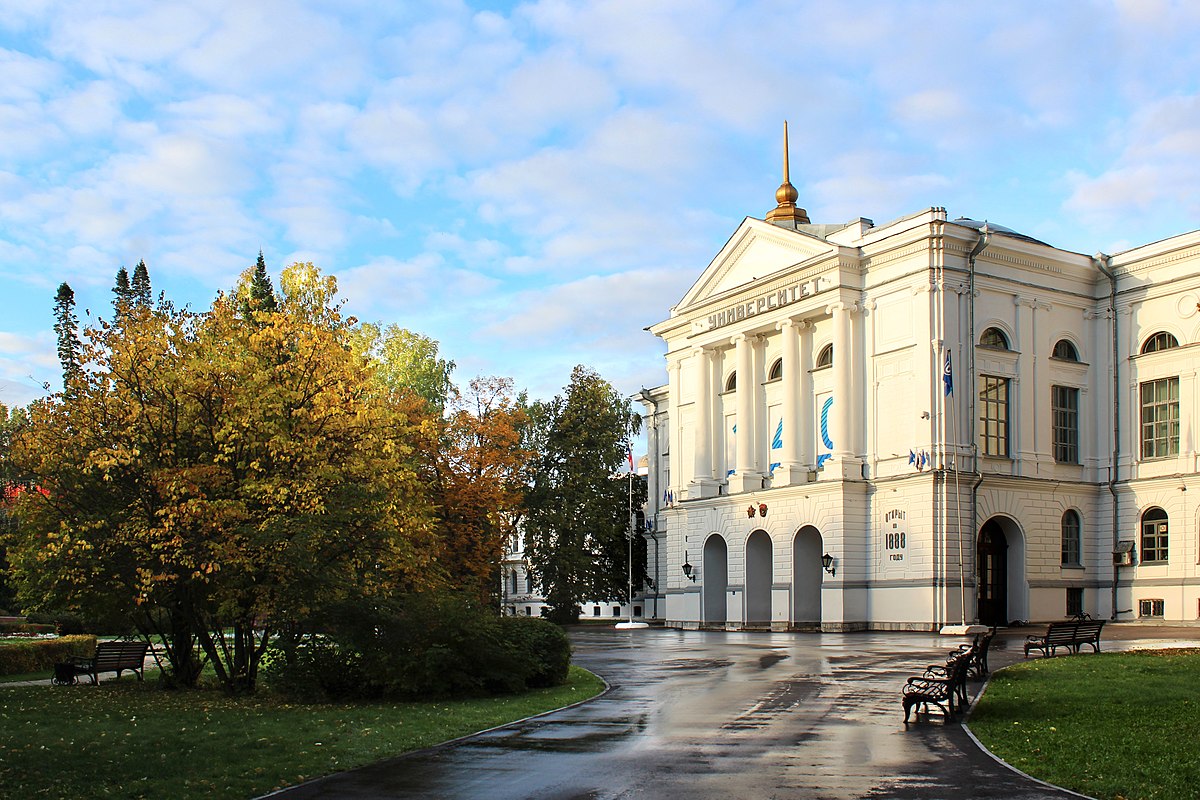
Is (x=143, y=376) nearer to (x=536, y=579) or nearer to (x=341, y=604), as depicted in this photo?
(x=341, y=604)

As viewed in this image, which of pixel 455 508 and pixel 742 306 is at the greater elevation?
pixel 742 306

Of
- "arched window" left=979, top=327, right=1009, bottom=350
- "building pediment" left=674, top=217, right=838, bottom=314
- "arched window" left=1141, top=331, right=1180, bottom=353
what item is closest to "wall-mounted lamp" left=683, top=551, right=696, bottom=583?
"building pediment" left=674, top=217, right=838, bottom=314

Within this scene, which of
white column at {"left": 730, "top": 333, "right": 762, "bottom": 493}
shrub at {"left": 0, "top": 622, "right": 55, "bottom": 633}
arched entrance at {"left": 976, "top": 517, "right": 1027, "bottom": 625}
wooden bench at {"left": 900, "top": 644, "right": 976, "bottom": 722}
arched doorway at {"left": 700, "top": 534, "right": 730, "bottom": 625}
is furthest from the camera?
arched doorway at {"left": 700, "top": 534, "right": 730, "bottom": 625}

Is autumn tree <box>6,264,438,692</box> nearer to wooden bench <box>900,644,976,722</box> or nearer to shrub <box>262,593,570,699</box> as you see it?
shrub <box>262,593,570,699</box>

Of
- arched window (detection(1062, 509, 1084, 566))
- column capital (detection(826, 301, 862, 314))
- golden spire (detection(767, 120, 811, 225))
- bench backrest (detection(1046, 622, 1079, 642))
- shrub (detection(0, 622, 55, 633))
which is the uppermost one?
golden spire (detection(767, 120, 811, 225))

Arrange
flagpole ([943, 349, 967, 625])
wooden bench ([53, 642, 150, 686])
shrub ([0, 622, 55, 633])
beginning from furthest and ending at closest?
shrub ([0, 622, 55, 633]) → flagpole ([943, 349, 967, 625]) → wooden bench ([53, 642, 150, 686])

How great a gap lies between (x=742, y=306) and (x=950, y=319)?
1221 centimetres

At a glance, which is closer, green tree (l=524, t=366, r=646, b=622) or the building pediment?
the building pediment

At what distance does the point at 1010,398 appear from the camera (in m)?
51.2

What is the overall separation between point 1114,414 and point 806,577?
49.2 ft

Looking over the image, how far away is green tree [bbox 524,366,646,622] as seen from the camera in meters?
69.6

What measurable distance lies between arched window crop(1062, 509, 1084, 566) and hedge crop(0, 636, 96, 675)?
38.6 meters

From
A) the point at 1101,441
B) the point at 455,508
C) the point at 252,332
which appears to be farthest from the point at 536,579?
the point at 252,332

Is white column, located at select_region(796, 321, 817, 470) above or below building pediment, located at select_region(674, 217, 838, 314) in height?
below
